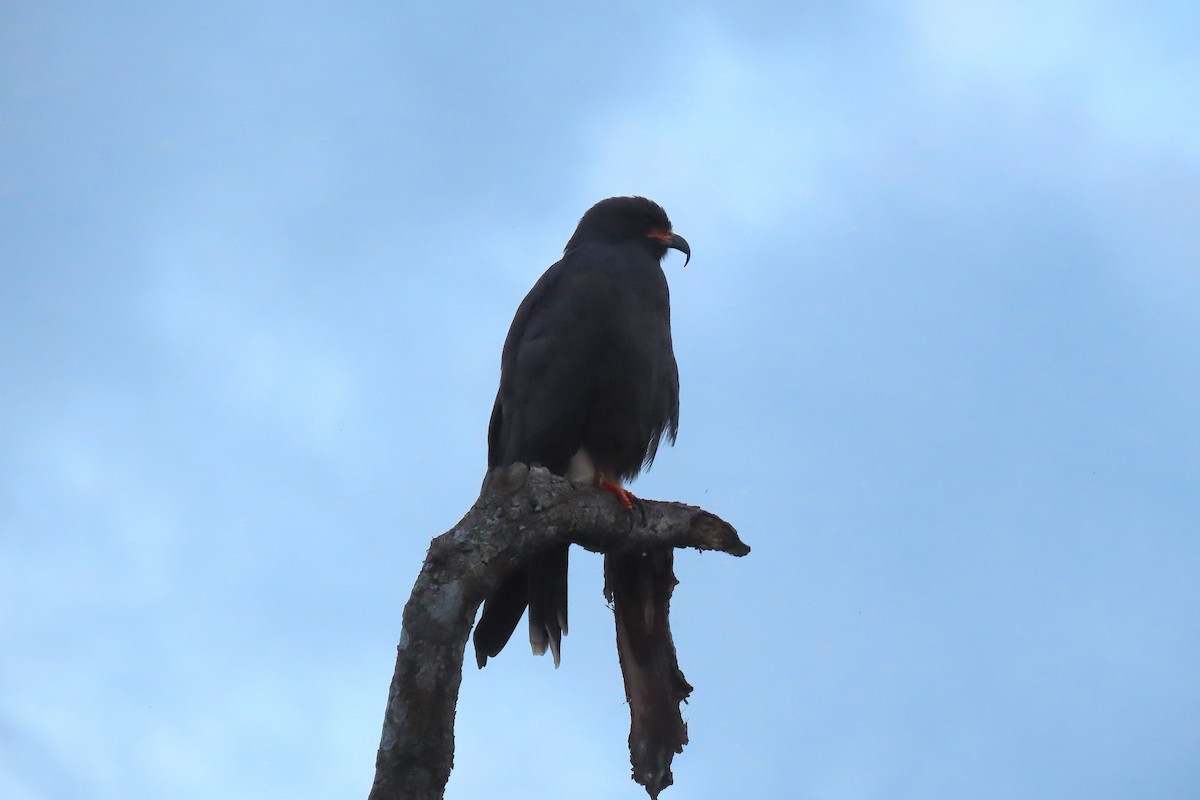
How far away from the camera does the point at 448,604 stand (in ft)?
11.9

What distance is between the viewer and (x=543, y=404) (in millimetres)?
5945

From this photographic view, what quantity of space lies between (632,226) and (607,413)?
146 centimetres

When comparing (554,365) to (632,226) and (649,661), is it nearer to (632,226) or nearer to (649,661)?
(632,226)

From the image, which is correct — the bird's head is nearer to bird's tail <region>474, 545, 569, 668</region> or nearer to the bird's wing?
Answer: the bird's wing

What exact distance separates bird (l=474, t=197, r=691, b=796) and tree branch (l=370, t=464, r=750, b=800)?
890mm

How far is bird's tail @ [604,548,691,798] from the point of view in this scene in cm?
484

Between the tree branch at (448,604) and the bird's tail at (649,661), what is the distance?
2.73 ft

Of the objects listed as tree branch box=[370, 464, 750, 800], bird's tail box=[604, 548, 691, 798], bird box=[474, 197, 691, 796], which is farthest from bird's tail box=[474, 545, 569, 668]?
tree branch box=[370, 464, 750, 800]

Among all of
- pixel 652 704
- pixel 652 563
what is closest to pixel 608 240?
→ pixel 652 563

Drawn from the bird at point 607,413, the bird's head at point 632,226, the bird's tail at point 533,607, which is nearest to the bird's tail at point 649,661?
the bird at point 607,413

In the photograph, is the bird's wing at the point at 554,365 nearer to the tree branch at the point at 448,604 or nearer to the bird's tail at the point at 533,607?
the bird's tail at the point at 533,607

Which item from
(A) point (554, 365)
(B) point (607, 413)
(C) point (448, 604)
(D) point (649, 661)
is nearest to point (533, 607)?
(D) point (649, 661)

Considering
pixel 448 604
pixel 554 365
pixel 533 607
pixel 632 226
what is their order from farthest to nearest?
pixel 632 226 < pixel 554 365 < pixel 533 607 < pixel 448 604

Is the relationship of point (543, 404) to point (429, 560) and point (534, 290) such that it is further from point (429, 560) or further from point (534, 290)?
point (429, 560)
